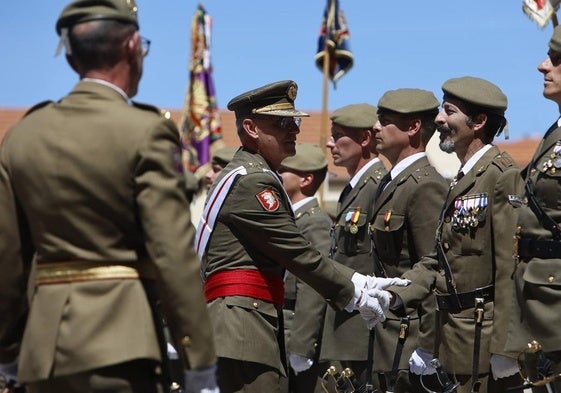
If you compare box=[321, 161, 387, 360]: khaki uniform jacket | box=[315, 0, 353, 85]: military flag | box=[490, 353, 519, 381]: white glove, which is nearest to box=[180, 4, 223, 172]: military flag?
box=[315, 0, 353, 85]: military flag

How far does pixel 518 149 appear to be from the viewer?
143 feet

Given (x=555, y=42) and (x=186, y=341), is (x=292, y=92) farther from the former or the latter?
(x=186, y=341)

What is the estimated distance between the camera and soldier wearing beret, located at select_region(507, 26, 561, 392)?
254 inches

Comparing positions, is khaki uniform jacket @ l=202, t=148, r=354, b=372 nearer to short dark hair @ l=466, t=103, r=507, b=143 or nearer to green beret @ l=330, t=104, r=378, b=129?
short dark hair @ l=466, t=103, r=507, b=143

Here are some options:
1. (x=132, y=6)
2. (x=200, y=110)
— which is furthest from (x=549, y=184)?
(x=200, y=110)

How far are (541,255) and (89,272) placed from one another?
2.88m

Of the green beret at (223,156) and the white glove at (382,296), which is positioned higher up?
the white glove at (382,296)

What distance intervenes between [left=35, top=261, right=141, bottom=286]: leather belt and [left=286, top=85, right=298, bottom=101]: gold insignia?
111 inches

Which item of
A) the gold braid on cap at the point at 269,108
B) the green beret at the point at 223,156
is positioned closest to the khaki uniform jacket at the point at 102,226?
the gold braid on cap at the point at 269,108

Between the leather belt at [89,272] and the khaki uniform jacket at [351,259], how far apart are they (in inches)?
160

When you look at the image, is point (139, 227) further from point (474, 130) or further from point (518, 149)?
point (518, 149)

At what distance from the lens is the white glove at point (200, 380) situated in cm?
459

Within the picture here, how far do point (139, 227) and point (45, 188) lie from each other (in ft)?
1.32

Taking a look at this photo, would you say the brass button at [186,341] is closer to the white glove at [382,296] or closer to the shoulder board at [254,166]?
the shoulder board at [254,166]
